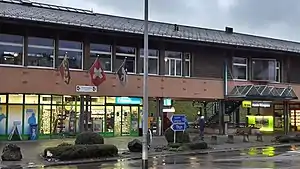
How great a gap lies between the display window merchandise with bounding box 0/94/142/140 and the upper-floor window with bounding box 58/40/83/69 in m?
2.49

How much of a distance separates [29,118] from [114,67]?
753 centimetres

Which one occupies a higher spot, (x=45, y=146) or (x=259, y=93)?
(x=259, y=93)

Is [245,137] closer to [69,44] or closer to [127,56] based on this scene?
[127,56]

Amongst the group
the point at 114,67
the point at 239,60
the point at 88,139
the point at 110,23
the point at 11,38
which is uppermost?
the point at 110,23

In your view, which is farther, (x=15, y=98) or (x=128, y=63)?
(x=128, y=63)

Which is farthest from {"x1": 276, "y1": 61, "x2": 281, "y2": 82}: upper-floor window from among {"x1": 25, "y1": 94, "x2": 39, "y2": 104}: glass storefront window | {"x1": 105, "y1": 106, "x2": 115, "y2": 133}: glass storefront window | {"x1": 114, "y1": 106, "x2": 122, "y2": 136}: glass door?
{"x1": 25, "y1": 94, "x2": 39, "y2": 104}: glass storefront window

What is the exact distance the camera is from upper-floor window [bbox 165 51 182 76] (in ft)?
→ 132

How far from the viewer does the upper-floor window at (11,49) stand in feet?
107

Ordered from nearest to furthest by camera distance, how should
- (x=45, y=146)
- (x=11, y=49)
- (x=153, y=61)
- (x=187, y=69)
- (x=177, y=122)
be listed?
(x=177, y=122) < (x=45, y=146) < (x=11, y=49) < (x=153, y=61) < (x=187, y=69)

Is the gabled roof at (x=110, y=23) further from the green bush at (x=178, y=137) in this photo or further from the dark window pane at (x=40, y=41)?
the green bush at (x=178, y=137)

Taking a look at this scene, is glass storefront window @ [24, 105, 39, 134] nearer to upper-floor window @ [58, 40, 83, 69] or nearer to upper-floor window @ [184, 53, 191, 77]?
upper-floor window @ [58, 40, 83, 69]

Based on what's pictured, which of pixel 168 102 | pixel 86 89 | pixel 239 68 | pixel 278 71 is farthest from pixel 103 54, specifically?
pixel 278 71

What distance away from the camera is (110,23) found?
37.6 metres

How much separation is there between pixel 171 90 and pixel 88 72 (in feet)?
24.9
